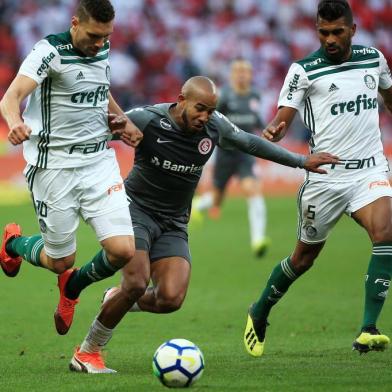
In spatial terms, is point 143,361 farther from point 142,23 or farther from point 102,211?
point 142,23

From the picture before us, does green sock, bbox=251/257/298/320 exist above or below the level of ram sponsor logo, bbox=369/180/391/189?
below

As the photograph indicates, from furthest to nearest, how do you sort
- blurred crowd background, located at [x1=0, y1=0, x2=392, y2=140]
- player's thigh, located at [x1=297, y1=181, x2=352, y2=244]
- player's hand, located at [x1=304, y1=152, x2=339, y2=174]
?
blurred crowd background, located at [x1=0, y1=0, x2=392, y2=140]
player's thigh, located at [x1=297, y1=181, x2=352, y2=244]
player's hand, located at [x1=304, y1=152, x2=339, y2=174]

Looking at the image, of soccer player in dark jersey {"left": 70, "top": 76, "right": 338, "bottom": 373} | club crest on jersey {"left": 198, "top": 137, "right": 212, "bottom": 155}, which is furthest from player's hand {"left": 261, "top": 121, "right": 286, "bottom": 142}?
club crest on jersey {"left": 198, "top": 137, "right": 212, "bottom": 155}

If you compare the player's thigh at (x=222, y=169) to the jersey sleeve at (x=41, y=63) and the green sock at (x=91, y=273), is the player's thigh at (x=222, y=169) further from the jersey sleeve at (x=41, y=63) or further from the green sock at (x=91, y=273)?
the jersey sleeve at (x=41, y=63)

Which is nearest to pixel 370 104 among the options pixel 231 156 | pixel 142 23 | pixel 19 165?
pixel 231 156

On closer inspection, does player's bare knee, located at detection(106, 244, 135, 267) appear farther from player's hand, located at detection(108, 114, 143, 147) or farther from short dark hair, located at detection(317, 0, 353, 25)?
short dark hair, located at detection(317, 0, 353, 25)

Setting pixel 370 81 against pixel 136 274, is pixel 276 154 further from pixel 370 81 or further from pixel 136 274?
pixel 136 274

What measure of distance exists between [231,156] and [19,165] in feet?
26.7

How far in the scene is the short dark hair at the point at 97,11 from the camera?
23.9ft

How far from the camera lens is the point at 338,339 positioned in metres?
9.23

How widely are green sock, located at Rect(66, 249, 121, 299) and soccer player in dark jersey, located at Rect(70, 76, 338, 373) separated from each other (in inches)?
5.7

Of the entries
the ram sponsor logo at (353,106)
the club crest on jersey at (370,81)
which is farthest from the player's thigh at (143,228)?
the club crest on jersey at (370,81)

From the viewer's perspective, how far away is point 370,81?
8.45 metres

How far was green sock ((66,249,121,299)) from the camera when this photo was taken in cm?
745
